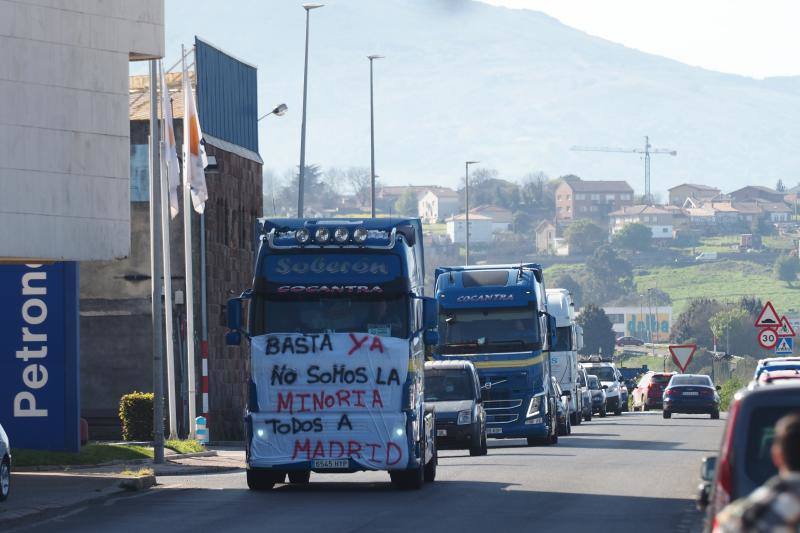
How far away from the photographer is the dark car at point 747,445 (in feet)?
35.8

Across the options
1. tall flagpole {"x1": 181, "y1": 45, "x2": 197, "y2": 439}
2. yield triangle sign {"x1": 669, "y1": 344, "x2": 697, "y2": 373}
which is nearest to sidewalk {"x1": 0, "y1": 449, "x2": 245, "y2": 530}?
tall flagpole {"x1": 181, "y1": 45, "x2": 197, "y2": 439}

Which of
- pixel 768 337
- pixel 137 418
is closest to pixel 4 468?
pixel 137 418

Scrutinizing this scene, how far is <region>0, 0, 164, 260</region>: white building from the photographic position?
26719mm

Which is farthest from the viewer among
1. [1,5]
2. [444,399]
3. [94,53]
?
[444,399]

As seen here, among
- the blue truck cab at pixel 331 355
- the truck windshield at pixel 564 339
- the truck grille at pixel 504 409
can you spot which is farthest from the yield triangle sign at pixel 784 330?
the blue truck cab at pixel 331 355

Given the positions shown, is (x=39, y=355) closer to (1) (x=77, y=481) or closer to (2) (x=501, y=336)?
(1) (x=77, y=481)

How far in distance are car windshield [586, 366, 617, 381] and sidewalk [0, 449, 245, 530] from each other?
3878cm

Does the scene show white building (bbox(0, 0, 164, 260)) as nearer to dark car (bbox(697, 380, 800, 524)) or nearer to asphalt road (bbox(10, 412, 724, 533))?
asphalt road (bbox(10, 412, 724, 533))

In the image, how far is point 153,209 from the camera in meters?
28.9

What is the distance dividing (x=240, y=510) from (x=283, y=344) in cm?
284

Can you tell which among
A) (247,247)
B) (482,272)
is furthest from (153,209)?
(247,247)

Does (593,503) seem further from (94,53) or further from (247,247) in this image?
(247,247)

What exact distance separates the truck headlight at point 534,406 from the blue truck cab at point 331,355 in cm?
1307

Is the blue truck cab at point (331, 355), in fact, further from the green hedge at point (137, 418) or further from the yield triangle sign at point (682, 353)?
the yield triangle sign at point (682, 353)
